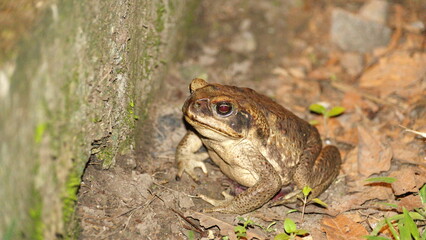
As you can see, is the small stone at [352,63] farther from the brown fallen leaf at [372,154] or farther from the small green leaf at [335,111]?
the brown fallen leaf at [372,154]

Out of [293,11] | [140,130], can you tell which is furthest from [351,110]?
[140,130]

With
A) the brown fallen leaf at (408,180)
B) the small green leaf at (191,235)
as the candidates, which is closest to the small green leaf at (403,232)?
the brown fallen leaf at (408,180)

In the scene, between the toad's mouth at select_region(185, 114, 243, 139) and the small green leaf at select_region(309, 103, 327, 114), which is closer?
the toad's mouth at select_region(185, 114, 243, 139)

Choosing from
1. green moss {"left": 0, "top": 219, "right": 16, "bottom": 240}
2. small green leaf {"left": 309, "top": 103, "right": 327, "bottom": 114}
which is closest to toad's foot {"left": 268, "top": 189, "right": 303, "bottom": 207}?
small green leaf {"left": 309, "top": 103, "right": 327, "bottom": 114}

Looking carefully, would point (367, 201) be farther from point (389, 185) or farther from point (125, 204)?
point (125, 204)

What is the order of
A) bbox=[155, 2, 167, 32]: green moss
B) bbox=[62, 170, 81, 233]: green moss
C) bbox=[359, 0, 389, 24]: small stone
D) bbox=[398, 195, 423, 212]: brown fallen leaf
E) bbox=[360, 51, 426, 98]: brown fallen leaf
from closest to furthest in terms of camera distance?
1. bbox=[62, 170, 81, 233]: green moss
2. bbox=[398, 195, 423, 212]: brown fallen leaf
3. bbox=[155, 2, 167, 32]: green moss
4. bbox=[360, 51, 426, 98]: brown fallen leaf
5. bbox=[359, 0, 389, 24]: small stone

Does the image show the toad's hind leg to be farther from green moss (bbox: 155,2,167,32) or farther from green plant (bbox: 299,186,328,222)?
green moss (bbox: 155,2,167,32)

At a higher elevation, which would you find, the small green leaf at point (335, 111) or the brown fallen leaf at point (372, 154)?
the small green leaf at point (335, 111)
